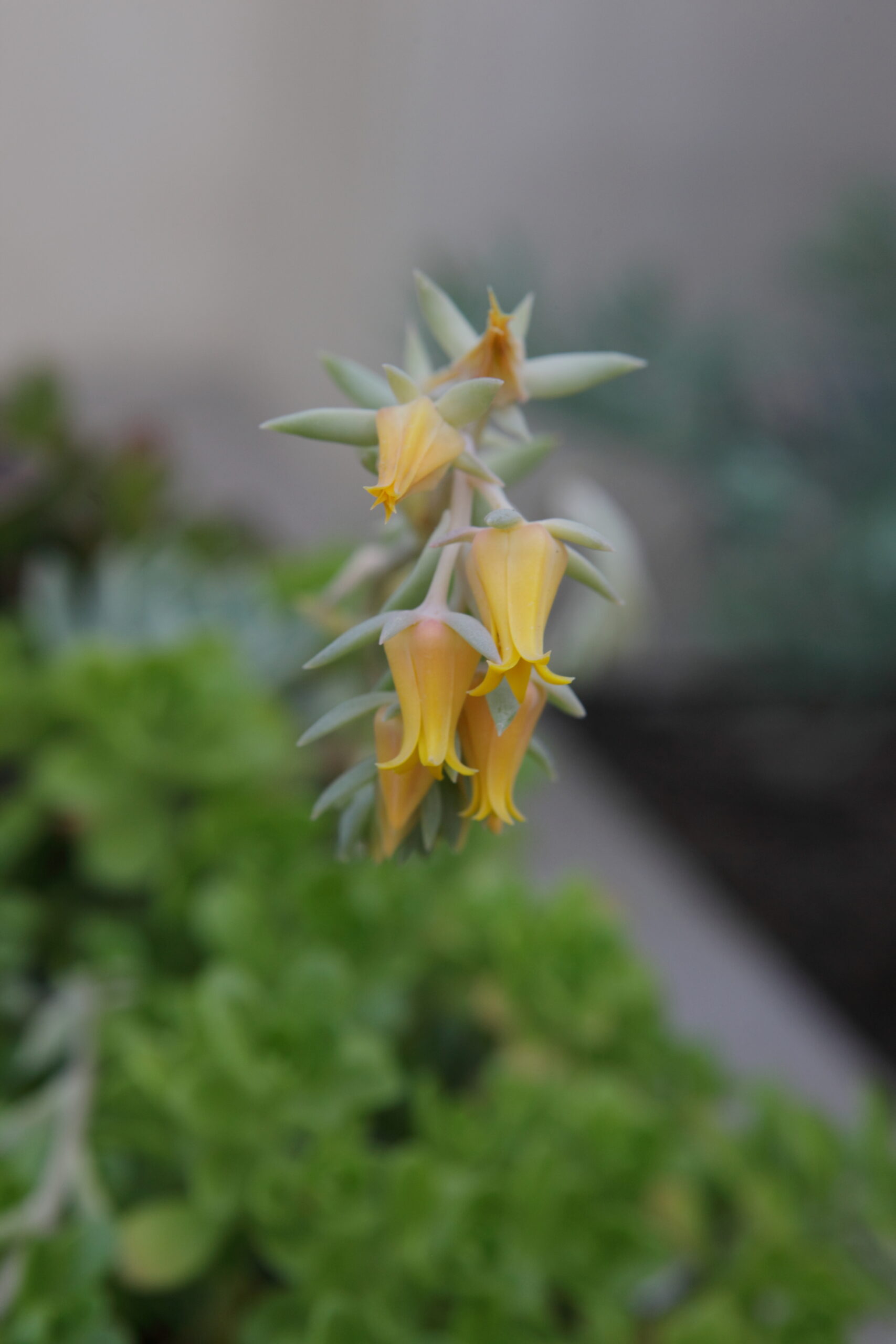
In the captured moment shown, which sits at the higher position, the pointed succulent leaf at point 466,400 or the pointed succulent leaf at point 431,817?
the pointed succulent leaf at point 466,400

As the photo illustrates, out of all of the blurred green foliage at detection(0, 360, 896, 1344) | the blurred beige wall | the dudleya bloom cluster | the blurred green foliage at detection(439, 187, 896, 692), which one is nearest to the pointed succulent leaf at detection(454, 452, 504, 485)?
the dudleya bloom cluster

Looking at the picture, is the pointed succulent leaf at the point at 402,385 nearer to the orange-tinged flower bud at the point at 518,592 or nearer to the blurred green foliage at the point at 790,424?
the orange-tinged flower bud at the point at 518,592

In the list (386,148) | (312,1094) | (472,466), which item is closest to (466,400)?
(472,466)

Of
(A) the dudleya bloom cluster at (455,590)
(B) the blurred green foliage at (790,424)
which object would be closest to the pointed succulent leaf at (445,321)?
(A) the dudleya bloom cluster at (455,590)

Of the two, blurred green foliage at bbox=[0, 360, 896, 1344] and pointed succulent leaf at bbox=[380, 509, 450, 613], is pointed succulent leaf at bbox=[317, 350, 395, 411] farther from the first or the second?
blurred green foliage at bbox=[0, 360, 896, 1344]

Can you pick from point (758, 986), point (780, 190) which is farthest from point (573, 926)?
point (780, 190)

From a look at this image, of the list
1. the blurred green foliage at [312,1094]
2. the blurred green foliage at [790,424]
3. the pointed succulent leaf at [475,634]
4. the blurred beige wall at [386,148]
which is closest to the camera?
the pointed succulent leaf at [475,634]

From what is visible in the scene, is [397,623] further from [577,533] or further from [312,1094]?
[312,1094]
